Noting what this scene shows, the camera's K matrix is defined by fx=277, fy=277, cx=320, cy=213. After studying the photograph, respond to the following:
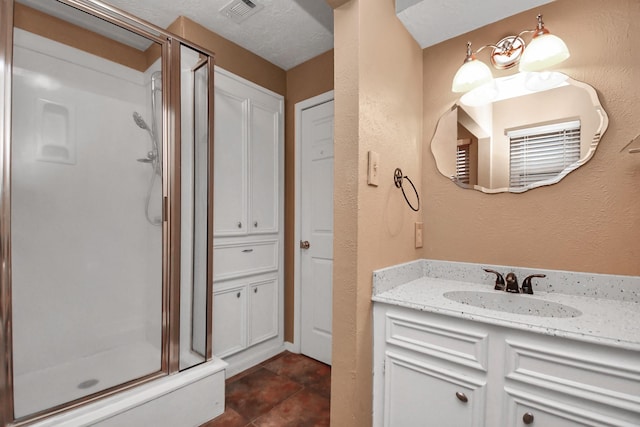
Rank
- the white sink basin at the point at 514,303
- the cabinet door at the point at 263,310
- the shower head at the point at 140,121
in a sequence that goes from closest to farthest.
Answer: the white sink basin at the point at 514,303, the shower head at the point at 140,121, the cabinet door at the point at 263,310

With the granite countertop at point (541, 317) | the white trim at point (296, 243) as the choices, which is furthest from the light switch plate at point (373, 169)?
the white trim at point (296, 243)

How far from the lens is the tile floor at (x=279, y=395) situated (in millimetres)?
1585

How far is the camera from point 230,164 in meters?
2.09

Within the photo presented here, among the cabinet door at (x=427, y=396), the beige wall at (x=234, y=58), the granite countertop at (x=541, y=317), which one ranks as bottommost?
the cabinet door at (x=427, y=396)

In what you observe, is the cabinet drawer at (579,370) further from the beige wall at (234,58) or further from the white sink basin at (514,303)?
the beige wall at (234,58)

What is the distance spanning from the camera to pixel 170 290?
1.59m

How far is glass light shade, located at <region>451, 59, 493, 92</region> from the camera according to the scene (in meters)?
1.42

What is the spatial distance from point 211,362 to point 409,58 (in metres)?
2.14

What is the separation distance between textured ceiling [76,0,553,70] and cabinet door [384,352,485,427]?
1691mm

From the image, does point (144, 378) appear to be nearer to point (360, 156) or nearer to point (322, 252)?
point (322, 252)

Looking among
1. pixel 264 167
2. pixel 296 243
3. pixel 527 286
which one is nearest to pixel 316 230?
pixel 296 243

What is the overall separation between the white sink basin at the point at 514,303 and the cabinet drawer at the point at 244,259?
1468 mm

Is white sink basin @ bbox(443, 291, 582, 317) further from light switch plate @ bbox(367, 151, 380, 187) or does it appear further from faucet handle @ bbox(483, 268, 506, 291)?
light switch plate @ bbox(367, 151, 380, 187)

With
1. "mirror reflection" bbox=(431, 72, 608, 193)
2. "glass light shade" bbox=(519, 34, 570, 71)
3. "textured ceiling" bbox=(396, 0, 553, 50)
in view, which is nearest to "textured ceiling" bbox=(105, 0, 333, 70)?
"textured ceiling" bbox=(396, 0, 553, 50)
